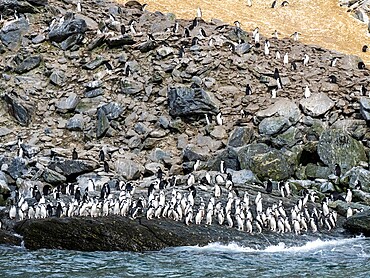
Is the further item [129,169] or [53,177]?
[129,169]

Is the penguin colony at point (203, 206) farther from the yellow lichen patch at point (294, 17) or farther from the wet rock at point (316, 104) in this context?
the yellow lichen patch at point (294, 17)

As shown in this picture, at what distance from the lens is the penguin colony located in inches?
814

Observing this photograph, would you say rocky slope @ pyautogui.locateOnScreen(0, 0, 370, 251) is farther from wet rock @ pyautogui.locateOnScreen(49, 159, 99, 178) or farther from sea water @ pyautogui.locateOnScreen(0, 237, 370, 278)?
sea water @ pyautogui.locateOnScreen(0, 237, 370, 278)

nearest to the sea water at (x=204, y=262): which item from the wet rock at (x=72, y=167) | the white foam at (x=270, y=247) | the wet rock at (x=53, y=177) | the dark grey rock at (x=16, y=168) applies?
the white foam at (x=270, y=247)

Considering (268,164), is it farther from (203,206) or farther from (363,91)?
(363,91)

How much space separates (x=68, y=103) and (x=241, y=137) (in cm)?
1027

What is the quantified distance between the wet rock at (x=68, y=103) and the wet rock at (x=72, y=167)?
5.70 m

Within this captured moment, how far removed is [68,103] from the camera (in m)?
33.6

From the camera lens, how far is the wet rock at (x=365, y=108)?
2980 centimetres

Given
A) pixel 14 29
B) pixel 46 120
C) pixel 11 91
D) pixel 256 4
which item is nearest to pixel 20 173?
pixel 46 120

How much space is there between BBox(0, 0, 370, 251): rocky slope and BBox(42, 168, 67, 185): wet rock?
0.06 metres

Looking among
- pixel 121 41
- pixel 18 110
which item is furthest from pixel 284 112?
pixel 18 110

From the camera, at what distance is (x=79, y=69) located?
1428 inches

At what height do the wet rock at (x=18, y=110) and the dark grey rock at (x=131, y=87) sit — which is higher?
the dark grey rock at (x=131, y=87)
